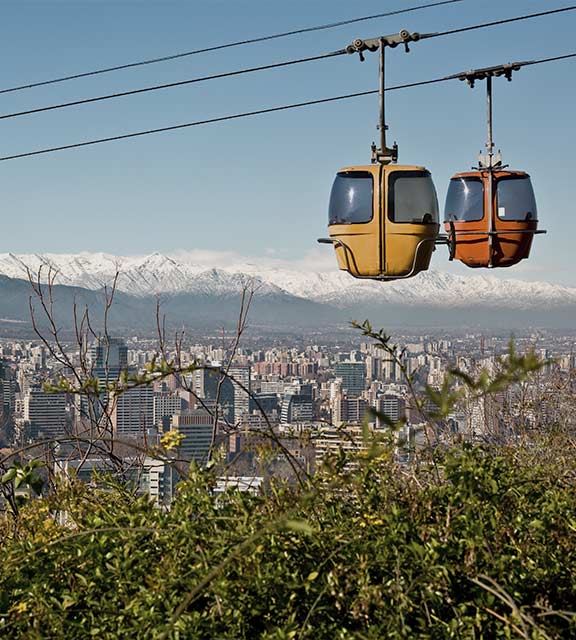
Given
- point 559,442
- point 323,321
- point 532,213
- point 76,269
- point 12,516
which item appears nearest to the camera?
point 12,516

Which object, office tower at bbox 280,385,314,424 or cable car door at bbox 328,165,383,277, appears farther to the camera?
cable car door at bbox 328,165,383,277

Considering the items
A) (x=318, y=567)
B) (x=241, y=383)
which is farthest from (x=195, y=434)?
(x=318, y=567)

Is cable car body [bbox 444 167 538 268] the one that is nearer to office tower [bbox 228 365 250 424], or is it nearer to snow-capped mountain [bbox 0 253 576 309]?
office tower [bbox 228 365 250 424]

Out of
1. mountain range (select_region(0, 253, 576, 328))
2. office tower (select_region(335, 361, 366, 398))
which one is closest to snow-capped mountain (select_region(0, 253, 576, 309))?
mountain range (select_region(0, 253, 576, 328))

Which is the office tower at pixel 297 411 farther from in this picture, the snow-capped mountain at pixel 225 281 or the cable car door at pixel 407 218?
the snow-capped mountain at pixel 225 281

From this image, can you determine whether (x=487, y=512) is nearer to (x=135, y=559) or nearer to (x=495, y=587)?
(x=495, y=587)

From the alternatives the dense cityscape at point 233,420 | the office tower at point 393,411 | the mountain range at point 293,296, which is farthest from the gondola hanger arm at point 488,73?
the mountain range at point 293,296

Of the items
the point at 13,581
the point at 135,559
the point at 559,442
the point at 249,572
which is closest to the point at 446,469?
the point at 249,572
